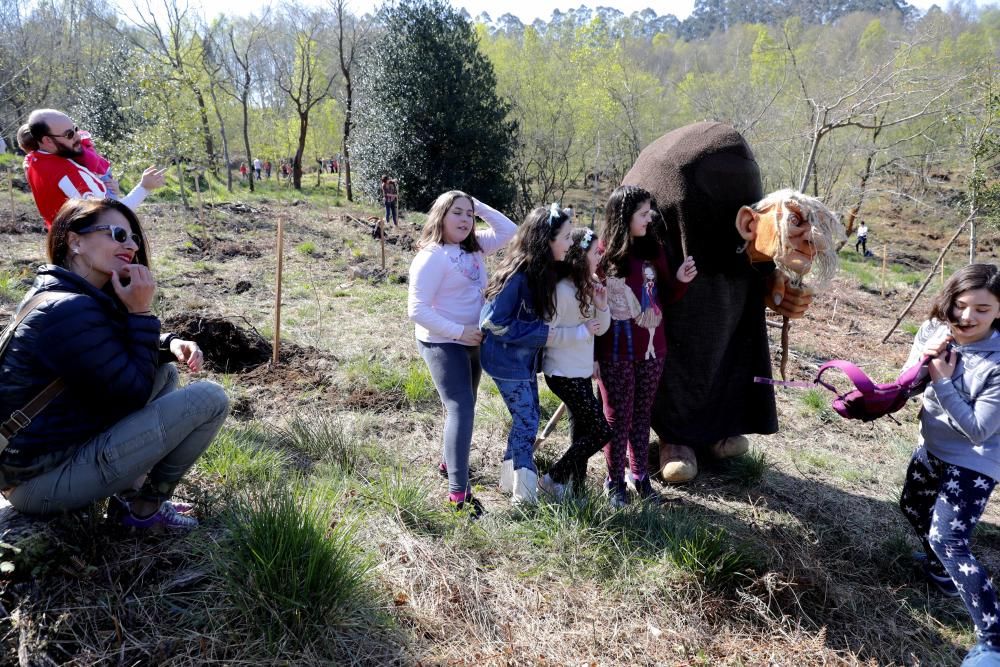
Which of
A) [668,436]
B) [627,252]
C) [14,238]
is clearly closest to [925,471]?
[668,436]

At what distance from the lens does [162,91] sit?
11.9 m

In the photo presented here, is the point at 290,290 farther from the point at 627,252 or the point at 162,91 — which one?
the point at 162,91

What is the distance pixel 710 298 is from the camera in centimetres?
331

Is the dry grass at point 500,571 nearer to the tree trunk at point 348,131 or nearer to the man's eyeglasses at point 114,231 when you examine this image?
the man's eyeglasses at point 114,231

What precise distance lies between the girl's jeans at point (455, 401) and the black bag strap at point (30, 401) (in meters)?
1.50

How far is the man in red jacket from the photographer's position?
3363 mm

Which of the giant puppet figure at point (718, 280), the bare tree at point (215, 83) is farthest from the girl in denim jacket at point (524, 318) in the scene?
the bare tree at point (215, 83)

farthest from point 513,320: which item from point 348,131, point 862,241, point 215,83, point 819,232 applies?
point 348,131

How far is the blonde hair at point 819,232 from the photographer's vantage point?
2881mm

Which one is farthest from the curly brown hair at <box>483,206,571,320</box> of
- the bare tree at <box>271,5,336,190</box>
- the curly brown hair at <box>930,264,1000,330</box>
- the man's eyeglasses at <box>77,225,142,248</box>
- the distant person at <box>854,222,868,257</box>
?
the bare tree at <box>271,5,336,190</box>

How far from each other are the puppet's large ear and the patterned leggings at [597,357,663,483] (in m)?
0.79

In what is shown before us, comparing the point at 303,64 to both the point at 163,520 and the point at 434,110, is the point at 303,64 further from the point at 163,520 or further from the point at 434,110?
the point at 163,520

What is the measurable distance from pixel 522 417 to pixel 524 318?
0.49 m

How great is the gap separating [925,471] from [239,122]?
105 feet
